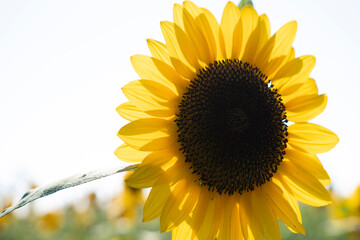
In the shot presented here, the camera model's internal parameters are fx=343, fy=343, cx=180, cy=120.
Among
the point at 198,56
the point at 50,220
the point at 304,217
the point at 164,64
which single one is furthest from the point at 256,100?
the point at 304,217

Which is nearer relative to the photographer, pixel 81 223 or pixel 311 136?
pixel 311 136

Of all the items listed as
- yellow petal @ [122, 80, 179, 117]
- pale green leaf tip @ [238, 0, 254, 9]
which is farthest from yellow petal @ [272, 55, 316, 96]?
yellow petal @ [122, 80, 179, 117]

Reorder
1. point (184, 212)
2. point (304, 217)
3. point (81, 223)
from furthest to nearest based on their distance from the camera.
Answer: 1. point (304, 217)
2. point (81, 223)
3. point (184, 212)

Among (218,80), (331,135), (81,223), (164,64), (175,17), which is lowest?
(81,223)

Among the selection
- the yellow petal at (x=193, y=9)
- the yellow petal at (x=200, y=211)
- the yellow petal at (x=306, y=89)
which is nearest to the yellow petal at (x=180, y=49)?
the yellow petal at (x=193, y=9)

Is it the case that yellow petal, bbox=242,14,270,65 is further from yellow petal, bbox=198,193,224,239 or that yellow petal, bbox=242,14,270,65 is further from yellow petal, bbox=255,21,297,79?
yellow petal, bbox=198,193,224,239

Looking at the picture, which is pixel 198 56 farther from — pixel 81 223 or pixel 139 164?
pixel 81 223
